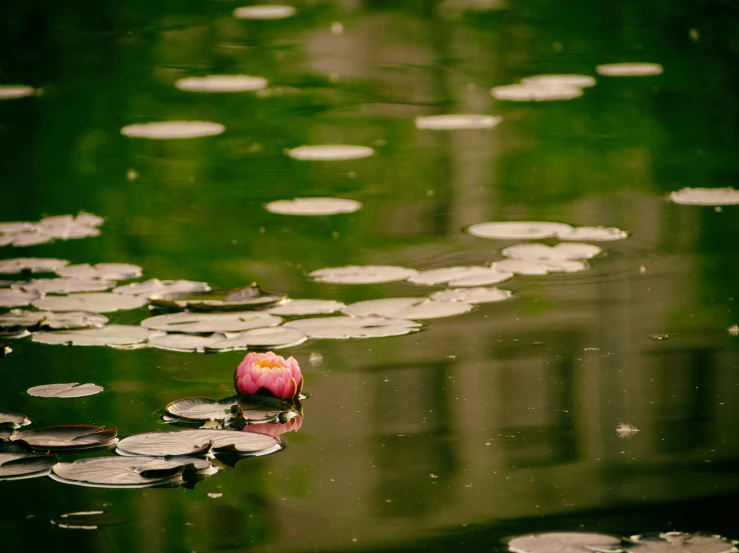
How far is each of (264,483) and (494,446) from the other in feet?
1.39

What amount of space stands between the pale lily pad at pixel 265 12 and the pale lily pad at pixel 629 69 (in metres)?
2.49

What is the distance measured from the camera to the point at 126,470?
2.15 meters

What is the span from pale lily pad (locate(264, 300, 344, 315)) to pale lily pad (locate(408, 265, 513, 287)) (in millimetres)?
298

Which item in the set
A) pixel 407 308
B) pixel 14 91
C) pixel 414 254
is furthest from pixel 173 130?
pixel 407 308

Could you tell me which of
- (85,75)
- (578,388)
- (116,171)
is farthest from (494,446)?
(85,75)

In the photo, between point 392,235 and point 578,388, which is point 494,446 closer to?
point 578,388

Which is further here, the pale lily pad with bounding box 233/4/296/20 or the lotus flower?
the pale lily pad with bounding box 233/4/296/20

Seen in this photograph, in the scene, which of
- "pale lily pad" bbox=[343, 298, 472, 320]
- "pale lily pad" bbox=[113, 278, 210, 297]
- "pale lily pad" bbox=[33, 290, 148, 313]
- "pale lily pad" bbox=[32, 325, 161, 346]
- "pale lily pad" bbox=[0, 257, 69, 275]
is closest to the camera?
"pale lily pad" bbox=[32, 325, 161, 346]

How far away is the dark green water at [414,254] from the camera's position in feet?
6.75

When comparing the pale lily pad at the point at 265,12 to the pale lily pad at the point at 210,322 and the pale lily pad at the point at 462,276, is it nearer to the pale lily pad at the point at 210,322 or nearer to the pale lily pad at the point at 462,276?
the pale lily pad at the point at 462,276

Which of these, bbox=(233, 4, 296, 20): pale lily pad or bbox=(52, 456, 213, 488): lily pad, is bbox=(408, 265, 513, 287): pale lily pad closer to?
bbox=(52, 456, 213, 488): lily pad

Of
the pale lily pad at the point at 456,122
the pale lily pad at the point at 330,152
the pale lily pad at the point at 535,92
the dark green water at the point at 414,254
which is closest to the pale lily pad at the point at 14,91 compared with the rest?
the dark green water at the point at 414,254

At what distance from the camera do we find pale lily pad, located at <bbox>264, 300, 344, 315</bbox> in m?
3.12

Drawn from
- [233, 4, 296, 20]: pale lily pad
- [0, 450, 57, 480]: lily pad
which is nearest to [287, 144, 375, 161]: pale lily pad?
[0, 450, 57, 480]: lily pad
